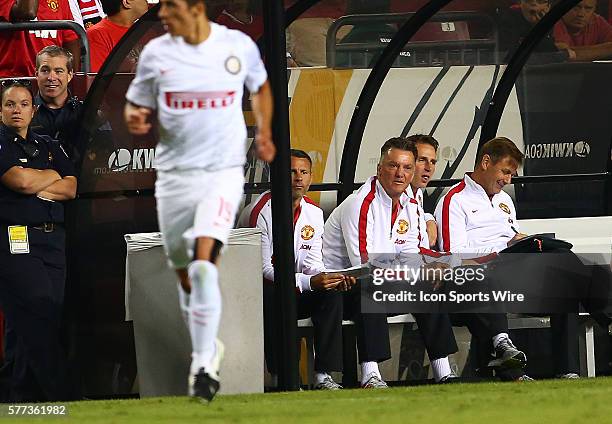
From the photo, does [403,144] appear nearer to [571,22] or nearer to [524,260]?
[524,260]

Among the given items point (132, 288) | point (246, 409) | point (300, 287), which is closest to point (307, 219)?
point (300, 287)

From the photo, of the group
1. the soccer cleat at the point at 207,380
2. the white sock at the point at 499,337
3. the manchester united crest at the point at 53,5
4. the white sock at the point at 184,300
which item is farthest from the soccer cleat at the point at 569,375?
the manchester united crest at the point at 53,5

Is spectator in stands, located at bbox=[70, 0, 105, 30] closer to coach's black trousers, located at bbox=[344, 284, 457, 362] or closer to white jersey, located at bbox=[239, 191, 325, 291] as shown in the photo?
white jersey, located at bbox=[239, 191, 325, 291]

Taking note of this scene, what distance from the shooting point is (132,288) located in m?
7.50

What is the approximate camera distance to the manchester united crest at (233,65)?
17.8ft

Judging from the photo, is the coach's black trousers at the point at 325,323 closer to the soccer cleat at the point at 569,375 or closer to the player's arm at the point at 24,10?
the soccer cleat at the point at 569,375

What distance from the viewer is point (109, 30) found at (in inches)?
314

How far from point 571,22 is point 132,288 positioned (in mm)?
2817

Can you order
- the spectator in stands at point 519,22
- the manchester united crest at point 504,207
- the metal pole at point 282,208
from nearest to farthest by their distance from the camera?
1. the metal pole at point 282,208
2. the manchester united crest at point 504,207
3. the spectator in stands at point 519,22

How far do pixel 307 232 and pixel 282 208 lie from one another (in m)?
0.24

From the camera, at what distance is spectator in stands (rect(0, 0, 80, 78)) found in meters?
8.20

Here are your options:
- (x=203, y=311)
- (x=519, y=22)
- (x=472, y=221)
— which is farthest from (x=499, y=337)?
(x=203, y=311)

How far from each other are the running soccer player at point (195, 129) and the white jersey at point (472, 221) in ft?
8.75

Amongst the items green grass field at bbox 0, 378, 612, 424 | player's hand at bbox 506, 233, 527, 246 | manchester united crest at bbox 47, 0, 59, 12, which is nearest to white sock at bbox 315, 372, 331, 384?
green grass field at bbox 0, 378, 612, 424
